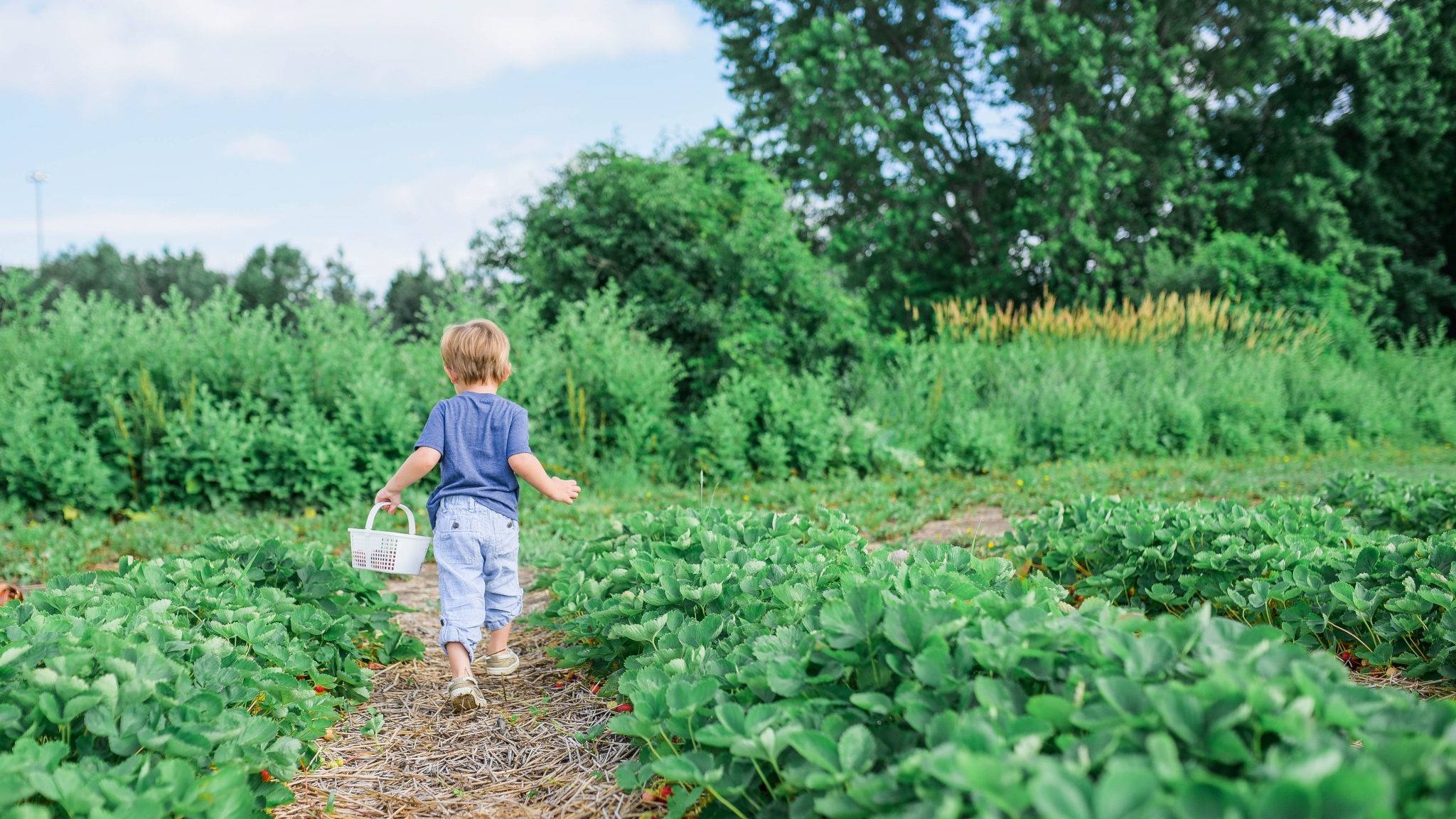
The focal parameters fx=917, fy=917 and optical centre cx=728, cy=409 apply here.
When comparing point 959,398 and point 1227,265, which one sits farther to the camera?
point 1227,265

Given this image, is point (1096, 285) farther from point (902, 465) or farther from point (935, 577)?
point (935, 577)

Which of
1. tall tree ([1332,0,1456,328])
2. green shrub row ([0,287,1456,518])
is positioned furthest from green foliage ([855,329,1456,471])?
tall tree ([1332,0,1456,328])

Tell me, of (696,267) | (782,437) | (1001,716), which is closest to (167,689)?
(1001,716)

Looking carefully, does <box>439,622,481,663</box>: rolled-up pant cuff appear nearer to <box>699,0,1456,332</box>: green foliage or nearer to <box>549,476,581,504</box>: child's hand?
<box>549,476,581,504</box>: child's hand

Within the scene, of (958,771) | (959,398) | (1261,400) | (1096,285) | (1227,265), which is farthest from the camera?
(1096,285)

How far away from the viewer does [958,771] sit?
1.32 meters

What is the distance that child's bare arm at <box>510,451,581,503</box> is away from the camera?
3188mm

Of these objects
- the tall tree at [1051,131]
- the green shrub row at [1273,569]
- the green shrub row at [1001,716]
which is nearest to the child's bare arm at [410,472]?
the green shrub row at [1001,716]

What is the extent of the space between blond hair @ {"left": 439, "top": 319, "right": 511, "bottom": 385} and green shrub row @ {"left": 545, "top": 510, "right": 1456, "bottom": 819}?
130 cm

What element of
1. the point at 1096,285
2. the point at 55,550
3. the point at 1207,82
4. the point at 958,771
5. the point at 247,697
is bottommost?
the point at 55,550

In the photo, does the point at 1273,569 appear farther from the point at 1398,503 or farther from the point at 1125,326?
the point at 1125,326

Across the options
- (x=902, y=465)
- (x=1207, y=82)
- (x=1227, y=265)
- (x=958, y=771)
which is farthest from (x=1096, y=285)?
(x=958, y=771)

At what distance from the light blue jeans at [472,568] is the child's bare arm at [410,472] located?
16 centimetres

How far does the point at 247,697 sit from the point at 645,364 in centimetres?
574
